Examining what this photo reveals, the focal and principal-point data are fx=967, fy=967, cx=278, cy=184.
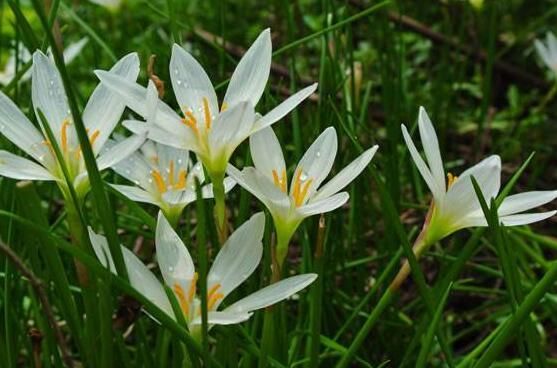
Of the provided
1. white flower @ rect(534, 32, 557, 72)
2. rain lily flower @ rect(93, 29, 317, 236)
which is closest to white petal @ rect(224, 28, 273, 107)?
rain lily flower @ rect(93, 29, 317, 236)

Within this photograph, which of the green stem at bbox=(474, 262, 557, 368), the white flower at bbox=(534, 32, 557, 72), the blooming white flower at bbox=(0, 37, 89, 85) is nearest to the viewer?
the green stem at bbox=(474, 262, 557, 368)

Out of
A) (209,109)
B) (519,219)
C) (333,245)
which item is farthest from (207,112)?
(333,245)

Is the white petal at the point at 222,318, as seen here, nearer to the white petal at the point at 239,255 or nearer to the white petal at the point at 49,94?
the white petal at the point at 239,255

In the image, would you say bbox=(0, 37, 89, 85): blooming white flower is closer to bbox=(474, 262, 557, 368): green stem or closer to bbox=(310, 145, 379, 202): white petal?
bbox=(310, 145, 379, 202): white petal

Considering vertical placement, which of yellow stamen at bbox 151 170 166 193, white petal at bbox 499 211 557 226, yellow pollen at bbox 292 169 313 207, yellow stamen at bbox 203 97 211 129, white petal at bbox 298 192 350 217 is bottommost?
white petal at bbox 499 211 557 226

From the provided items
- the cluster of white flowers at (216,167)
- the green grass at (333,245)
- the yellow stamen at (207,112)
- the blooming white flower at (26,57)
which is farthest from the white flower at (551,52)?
the yellow stamen at (207,112)

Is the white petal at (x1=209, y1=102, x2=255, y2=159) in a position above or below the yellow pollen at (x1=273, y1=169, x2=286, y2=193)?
above

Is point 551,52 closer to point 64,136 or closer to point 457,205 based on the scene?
point 457,205
